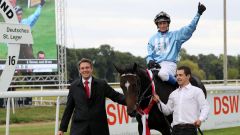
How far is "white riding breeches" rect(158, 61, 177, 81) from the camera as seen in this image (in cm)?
678

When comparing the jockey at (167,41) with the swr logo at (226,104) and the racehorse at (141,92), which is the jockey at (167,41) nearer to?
the racehorse at (141,92)

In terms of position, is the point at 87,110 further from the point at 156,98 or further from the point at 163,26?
the point at 163,26

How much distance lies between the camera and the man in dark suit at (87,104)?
18.6 feet

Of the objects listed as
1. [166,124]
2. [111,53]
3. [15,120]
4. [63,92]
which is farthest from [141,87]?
[111,53]

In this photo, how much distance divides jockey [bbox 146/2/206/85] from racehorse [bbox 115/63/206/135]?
13.4 inches

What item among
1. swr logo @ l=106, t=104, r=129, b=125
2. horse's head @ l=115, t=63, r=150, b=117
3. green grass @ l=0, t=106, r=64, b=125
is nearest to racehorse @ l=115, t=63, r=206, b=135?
horse's head @ l=115, t=63, r=150, b=117

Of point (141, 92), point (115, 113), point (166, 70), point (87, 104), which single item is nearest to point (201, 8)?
point (166, 70)

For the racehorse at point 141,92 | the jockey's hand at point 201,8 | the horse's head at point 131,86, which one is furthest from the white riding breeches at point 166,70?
the jockey's hand at point 201,8

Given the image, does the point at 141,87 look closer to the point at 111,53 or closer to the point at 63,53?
the point at 63,53

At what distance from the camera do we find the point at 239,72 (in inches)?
1929

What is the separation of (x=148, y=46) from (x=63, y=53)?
19166mm

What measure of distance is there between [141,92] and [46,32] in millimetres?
19849

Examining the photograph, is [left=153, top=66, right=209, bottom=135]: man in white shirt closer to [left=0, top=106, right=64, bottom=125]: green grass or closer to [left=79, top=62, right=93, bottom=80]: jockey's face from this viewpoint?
[left=79, top=62, right=93, bottom=80]: jockey's face

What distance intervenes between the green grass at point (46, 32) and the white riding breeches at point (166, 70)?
18.7 metres
